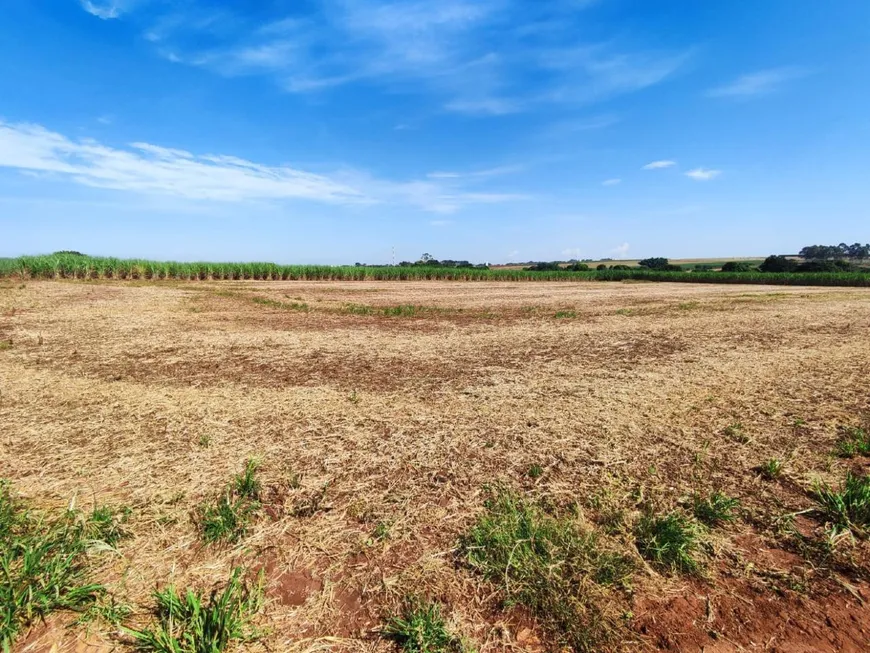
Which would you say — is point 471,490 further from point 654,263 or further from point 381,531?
point 654,263

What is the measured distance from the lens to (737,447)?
4359 millimetres

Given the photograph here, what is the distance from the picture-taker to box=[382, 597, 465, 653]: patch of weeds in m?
→ 2.06

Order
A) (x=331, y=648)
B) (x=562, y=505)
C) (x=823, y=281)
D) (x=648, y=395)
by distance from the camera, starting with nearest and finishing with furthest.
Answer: (x=331, y=648) < (x=562, y=505) < (x=648, y=395) < (x=823, y=281)

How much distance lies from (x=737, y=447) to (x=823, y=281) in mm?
69271

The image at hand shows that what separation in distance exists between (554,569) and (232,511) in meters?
2.44

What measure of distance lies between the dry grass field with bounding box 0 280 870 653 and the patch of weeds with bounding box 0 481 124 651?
0.07 metres

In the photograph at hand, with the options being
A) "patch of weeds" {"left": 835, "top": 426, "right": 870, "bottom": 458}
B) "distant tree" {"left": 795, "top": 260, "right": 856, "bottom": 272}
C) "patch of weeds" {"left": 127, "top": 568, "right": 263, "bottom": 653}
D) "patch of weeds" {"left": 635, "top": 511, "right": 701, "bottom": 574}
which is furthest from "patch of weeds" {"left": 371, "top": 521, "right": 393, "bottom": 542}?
"distant tree" {"left": 795, "top": 260, "right": 856, "bottom": 272}

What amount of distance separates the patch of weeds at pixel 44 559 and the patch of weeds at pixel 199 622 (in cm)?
50

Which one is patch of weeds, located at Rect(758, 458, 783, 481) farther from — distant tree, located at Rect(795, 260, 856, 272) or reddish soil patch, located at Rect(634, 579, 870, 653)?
distant tree, located at Rect(795, 260, 856, 272)

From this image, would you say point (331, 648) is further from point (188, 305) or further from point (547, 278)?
point (547, 278)

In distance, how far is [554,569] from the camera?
8.32 feet

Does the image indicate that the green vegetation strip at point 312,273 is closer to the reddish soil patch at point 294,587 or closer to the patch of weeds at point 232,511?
the patch of weeds at point 232,511

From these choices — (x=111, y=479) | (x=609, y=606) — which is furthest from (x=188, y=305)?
(x=609, y=606)

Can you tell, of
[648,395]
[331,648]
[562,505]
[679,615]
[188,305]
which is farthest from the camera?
[188,305]
